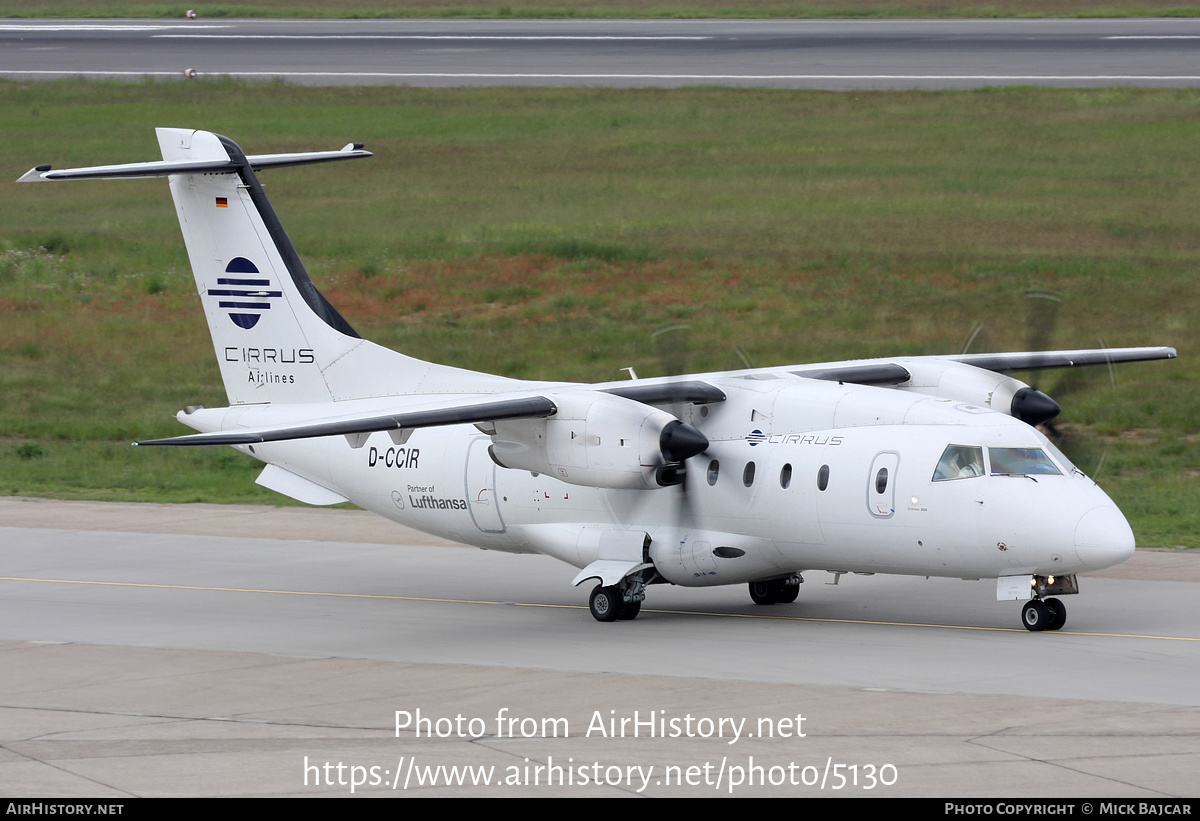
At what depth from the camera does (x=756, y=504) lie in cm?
1772

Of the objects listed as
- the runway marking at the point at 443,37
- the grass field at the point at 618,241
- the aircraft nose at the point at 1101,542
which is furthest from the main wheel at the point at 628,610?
the runway marking at the point at 443,37

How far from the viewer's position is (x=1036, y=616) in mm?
16641

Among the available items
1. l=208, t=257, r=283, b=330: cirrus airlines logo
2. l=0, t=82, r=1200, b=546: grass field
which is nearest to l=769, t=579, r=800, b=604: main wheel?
l=208, t=257, r=283, b=330: cirrus airlines logo

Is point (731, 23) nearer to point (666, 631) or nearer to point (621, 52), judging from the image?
point (621, 52)

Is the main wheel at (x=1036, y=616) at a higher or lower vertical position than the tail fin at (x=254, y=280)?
lower

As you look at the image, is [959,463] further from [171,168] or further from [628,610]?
[171,168]

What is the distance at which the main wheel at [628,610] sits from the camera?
60.6 ft

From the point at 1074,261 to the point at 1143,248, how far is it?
2.21 meters

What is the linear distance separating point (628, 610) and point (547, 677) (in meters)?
3.45

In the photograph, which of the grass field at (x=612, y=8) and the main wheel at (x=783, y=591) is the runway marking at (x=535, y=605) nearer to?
the main wheel at (x=783, y=591)

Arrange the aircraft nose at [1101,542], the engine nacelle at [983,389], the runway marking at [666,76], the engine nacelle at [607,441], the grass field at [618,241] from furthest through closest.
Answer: the runway marking at [666,76] < the grass field at [618,241] < the engine nacelle at [983,389] < the engine nacelle at [607,441] < the aircraft nose at [1101,542]

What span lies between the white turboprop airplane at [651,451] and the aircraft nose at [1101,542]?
0.02 metres

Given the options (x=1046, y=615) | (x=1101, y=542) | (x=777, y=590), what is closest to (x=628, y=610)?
(x=777, y=590)
